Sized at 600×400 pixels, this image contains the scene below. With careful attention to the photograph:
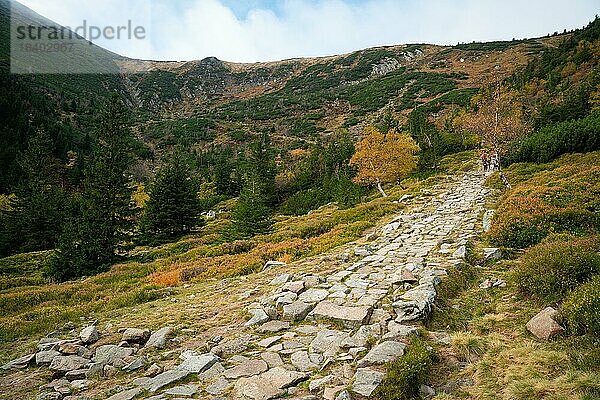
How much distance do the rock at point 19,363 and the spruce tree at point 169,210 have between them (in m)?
31.6

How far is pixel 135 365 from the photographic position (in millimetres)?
6102

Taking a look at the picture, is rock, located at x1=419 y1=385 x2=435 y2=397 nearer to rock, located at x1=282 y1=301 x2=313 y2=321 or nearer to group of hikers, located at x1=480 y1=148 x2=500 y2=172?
rock, located at x1=282 y1=301 x2=313 y2=321

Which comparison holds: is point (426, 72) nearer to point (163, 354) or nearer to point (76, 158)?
point (76, 158)

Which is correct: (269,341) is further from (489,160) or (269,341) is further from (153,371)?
(489,160)

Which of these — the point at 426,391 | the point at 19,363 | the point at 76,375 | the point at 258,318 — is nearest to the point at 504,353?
the point at 426,391

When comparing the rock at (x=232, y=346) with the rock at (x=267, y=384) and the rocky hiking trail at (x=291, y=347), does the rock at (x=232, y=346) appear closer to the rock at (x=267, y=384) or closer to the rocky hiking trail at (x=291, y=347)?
the rocky hiking trail at (x=291, y=347)

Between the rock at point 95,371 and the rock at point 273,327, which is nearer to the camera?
the rock at point 95,371

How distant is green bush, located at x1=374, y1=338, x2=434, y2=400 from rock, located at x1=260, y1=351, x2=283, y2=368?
67.1 inches

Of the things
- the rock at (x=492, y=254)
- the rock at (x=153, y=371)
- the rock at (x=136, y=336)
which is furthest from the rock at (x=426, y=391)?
the rock at (x=492, y=254)

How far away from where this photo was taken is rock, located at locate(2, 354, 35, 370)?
6905 millimetres

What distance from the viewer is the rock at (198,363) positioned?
18.4 ft

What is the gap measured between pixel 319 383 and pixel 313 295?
11.5 feet

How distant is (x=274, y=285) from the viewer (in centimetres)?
1002

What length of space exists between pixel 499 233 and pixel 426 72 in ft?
476
